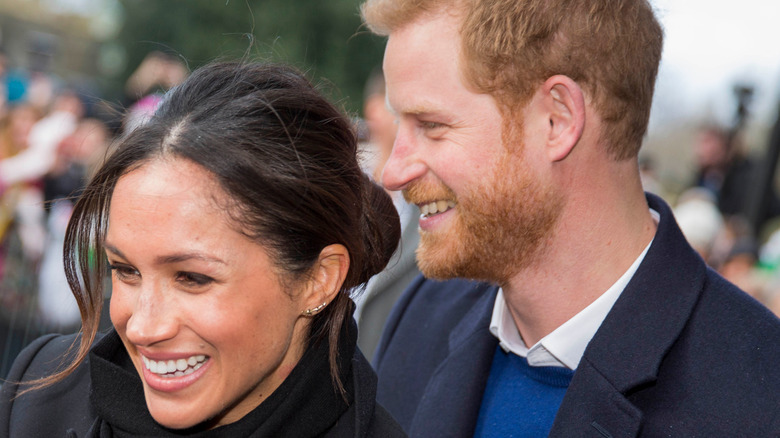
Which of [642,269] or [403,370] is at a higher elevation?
[642,269]

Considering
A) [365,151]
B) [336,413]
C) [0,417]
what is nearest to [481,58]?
[365,151]

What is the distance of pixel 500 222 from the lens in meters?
2.63

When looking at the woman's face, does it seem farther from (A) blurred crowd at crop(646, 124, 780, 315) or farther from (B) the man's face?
(A) blurred crowd at crop(646, 124, 780, 315)

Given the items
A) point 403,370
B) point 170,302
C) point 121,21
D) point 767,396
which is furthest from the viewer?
point 121,21

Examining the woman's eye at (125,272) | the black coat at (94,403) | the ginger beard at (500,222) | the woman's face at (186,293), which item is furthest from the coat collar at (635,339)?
the woman's eye at (125,272)

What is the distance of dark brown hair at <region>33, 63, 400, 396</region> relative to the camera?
2.15 meters

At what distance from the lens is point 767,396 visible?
2.21 m

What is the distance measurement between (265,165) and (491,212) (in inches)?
32.2

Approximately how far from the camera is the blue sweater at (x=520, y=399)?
2627mm

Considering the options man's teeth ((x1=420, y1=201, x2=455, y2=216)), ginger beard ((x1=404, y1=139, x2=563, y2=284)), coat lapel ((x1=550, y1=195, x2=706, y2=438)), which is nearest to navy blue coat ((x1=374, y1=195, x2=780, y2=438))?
coat lapel ((x1=550, y1=195, x2=706, y2=438))

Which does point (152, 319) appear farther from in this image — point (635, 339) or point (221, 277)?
point (635, 339)

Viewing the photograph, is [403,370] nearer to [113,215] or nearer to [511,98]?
[511,98]

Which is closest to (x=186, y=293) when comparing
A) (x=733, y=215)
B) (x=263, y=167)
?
(x=263, y=167)

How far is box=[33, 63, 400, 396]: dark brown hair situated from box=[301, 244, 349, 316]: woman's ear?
0.02 meters
